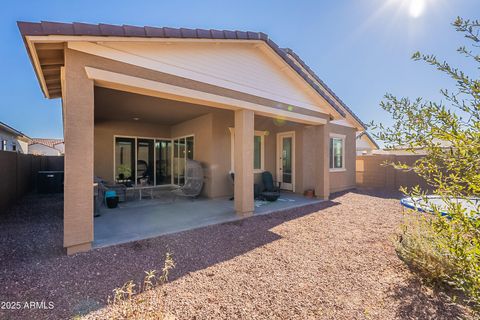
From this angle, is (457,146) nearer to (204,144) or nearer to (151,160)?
(204,144)

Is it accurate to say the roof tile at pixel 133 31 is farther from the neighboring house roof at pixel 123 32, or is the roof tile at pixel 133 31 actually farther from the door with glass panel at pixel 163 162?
the door with glass panel at pixel 163 162

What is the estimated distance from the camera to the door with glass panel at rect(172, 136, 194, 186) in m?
9.86

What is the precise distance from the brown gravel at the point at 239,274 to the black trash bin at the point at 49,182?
17.6ft

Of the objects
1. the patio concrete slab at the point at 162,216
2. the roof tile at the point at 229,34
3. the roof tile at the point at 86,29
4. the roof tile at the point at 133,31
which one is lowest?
the patio concrete slab at the point at 162,216

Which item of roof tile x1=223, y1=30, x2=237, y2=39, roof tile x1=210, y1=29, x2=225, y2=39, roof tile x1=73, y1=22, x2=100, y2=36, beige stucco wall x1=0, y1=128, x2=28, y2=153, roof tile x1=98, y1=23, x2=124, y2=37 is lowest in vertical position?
beige stucco wall x1=0, y1=128, x2=28, y2=153

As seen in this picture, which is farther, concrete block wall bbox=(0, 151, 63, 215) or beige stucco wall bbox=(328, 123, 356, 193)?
beige stucco wall bbox=(328, 123, 356, 193)

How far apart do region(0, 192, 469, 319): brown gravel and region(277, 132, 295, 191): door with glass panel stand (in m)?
4.63

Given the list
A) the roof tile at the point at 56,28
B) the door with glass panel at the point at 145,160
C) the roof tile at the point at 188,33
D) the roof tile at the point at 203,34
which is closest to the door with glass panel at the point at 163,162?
the door with glass panel at the point at 145,160

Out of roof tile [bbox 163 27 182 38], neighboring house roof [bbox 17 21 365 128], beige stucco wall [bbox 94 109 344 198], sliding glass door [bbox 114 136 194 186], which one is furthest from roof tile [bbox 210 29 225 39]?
sliding glass door [bbox 114 136 194 186]

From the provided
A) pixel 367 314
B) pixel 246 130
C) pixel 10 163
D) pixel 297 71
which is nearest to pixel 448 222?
pixel 367 314

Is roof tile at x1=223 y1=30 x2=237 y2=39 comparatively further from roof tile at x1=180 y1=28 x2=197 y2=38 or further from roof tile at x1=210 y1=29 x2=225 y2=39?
roof tile at x1=180 y1=28 x2=197 y2=38

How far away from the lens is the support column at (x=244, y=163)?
584 cm

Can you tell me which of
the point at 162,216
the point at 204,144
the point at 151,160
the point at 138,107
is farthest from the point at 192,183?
the point at 151,160

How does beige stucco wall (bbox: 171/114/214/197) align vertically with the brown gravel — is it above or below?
above
